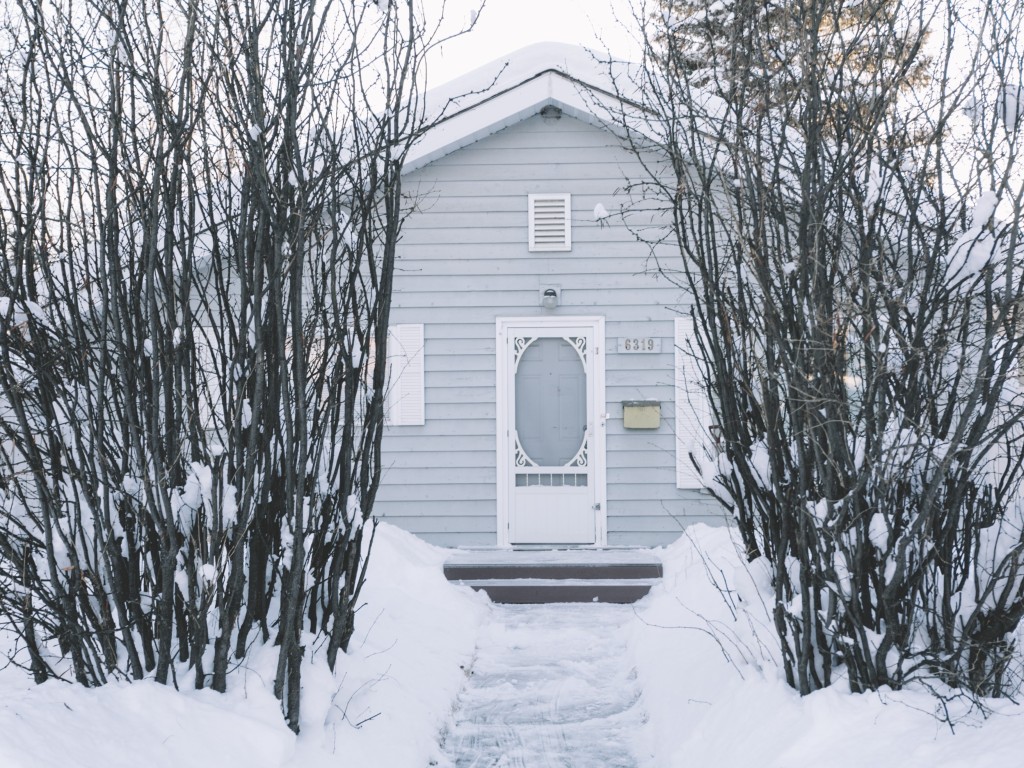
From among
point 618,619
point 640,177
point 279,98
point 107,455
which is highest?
point 640,177

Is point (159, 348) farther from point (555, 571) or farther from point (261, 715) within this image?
point (555, 571)

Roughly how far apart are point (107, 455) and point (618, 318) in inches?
233

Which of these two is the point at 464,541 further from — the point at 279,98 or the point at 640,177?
the point at 279,98

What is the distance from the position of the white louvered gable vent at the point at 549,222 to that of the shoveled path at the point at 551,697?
3.45 m

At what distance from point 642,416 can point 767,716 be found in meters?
5.13

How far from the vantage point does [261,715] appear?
391 centimetres

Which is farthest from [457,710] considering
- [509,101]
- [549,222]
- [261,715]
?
[509,101]

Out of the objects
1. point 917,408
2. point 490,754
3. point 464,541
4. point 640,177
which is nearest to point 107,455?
point 490,754

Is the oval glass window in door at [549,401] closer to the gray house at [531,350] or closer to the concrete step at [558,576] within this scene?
the gray house at [531,350]

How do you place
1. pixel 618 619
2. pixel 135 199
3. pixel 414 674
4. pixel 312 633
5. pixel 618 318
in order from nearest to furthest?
1. pixel 135 199
2. pixel 312 633
3. pixel 414 674
4. pixel 618 619
5. pixel 618 318

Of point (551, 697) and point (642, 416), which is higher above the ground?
point (642, 416)

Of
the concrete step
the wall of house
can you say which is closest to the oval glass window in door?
the wall of house

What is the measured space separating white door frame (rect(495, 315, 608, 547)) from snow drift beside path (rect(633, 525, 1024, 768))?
276 centimetres

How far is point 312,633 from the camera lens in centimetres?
471
